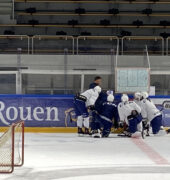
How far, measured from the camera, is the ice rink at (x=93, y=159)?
21.0 ft

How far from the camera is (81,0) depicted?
2034 centimetres

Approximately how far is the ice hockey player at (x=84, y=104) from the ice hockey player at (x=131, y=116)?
660mm

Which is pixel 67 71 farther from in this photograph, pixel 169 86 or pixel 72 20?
pixel 72 20

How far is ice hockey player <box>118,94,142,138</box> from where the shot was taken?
11773 mm

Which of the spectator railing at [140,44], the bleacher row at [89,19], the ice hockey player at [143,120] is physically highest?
the bleacher row at [89,19]

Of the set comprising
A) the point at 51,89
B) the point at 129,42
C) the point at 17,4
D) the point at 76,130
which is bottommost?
the point at 76,130

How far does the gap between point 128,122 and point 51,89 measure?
11.5 feet

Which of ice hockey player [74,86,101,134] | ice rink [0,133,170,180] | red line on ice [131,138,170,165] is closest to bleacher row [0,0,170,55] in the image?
ice hockey player [74,86,101,134]

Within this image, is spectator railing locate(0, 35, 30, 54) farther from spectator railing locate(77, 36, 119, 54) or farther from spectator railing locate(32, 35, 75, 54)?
spectator railing locate(77, 36, 119, 54)

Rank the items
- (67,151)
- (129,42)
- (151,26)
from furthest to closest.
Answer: (151,26) → (129,42) → (67,151)

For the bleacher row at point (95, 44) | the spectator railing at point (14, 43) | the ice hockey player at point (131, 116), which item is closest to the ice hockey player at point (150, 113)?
the ice hockey player at point (131, 116)

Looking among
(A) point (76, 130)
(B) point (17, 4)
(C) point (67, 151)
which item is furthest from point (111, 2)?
(C) point (67, 151)

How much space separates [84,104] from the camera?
12.2 metres

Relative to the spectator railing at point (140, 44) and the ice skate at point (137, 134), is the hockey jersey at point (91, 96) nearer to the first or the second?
the ice skate at point (137, 134)
